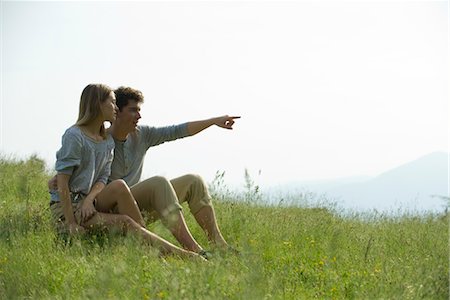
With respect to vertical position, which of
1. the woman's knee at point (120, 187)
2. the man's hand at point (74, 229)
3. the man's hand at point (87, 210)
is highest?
the woman's knee at point (120, 187)

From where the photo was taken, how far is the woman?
16.3ft

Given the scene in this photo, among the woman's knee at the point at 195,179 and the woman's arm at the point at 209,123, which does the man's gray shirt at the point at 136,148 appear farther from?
the woman's knee at the point at 195,179

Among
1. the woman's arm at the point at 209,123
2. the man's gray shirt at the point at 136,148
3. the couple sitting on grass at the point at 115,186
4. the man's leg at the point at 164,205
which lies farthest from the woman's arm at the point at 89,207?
the woman's arm at the point at 209,123

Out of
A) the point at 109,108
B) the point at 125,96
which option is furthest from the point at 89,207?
the point at 125,96

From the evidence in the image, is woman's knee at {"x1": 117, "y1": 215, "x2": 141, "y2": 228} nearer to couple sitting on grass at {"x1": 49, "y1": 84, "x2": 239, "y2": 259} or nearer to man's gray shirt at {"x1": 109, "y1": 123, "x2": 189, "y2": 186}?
couple sitting on grass at {"x1": 49, "y1": 84, "x2": 239, "y2": 259}

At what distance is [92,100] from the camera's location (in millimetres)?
5129

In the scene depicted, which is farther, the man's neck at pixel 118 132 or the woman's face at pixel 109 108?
the man's neck at pixel 118 132

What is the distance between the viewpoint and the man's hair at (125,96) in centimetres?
548

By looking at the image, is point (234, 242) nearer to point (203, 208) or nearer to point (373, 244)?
point (203, 208)

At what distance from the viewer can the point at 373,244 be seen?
18.0 ft

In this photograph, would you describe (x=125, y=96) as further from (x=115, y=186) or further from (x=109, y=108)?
(x=115, y=186)

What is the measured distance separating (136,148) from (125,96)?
0.50 m

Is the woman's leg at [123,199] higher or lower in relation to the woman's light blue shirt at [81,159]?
lower

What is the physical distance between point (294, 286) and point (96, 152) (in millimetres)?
2124
